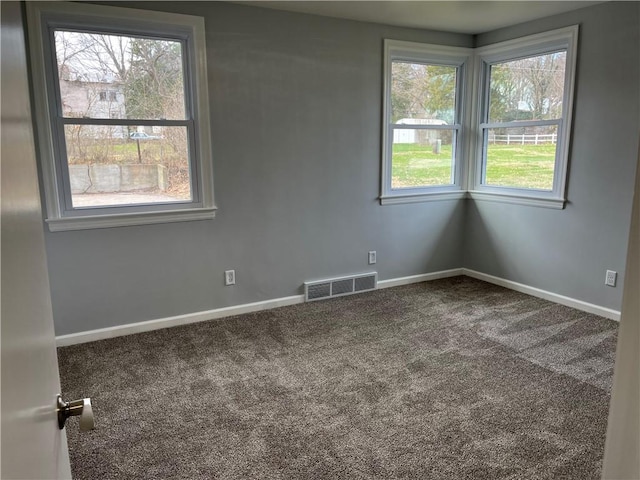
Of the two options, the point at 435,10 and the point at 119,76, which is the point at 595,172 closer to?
the point at 435,10

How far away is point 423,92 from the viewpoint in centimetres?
462

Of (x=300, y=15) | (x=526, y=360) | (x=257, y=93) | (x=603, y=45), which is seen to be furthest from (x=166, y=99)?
(x=603, y=45)

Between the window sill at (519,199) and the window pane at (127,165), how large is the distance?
9.61 feet

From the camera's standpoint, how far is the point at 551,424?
7.84 ft

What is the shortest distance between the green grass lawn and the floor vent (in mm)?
965

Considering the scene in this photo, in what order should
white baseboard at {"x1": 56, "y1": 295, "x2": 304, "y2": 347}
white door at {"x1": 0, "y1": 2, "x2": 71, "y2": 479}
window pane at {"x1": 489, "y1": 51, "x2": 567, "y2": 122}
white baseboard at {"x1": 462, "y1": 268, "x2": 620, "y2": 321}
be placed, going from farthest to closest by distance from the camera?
window pane at {"x1": 489, "y1": 51, "x2": 567, "y2": 122}
white baseboard at {"x1": 462, "y1": 268, "x2": 620, "y2": 321}
white baseboard at {"x1": 56, "y1": 295, "x2": 304, "y2": 347}
white door at {"x1": 0, "y1": 2, "x2": 71, "y2": 479}

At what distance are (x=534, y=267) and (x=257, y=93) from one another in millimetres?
2946

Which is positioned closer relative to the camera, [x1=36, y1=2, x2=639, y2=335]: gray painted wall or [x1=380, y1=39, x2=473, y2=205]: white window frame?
[x1=36, y1=2, x2=639, y2=335]: gray painted wall

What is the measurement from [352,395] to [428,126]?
300 cm

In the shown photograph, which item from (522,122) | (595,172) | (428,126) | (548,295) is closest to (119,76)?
(428,126)

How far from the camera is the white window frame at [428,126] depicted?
171 inches

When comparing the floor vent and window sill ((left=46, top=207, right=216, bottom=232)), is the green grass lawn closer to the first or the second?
the floor vent

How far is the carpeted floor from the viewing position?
6.97 feet

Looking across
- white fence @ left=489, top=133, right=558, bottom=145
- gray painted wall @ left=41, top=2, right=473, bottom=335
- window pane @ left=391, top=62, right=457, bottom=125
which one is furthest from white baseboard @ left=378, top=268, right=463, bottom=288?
window pane @ left=391, top=62, right=457, bottom=125
